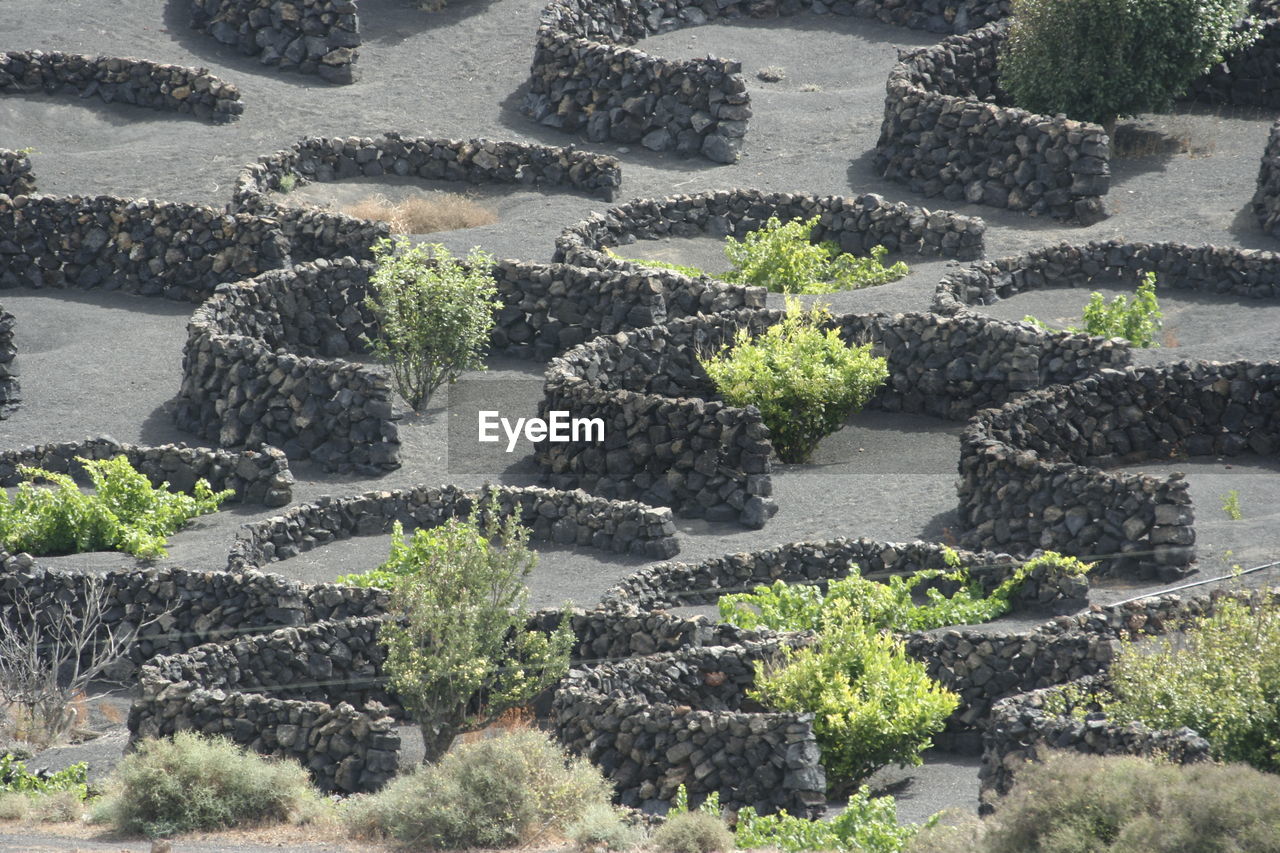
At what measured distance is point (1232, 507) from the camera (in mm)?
28344

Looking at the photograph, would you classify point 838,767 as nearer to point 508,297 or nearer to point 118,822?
point 118,822

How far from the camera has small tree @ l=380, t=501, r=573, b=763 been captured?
2291cm

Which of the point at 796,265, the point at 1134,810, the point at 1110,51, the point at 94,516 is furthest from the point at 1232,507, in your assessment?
the point at 1110,51

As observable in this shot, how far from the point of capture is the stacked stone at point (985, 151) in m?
41.7

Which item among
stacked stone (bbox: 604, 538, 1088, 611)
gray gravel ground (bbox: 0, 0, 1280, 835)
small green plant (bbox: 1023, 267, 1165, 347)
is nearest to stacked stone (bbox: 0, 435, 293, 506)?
gray gravel ground (bbox: 0, 0, 1280, 835)

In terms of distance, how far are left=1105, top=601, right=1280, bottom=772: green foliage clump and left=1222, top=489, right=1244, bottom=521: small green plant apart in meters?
6.92

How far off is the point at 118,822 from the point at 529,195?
23.9m

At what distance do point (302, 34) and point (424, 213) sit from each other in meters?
9.73

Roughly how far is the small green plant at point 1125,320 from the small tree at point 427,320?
8.69 meters

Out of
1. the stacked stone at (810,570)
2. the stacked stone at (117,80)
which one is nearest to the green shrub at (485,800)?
the stacked stone at (810,570)

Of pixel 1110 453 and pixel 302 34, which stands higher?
pixel 302 34

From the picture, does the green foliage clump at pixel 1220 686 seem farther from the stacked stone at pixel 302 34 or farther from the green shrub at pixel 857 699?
the stacked stone at pixel 302 34

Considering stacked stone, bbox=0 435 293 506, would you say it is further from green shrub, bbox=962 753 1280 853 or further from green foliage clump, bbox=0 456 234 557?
green shrub, bbox=962 753 1280 853

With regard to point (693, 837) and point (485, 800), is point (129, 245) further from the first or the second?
point (693, 837)
